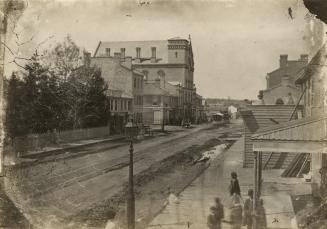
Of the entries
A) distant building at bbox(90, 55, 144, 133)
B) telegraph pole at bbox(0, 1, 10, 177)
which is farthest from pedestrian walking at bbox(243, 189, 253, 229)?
distant building at bbox(90, 55, 144, 133)

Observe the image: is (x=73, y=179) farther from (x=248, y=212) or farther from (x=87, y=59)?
(x=248, y=212)

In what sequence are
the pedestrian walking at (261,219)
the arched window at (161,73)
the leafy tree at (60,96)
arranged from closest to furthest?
1. the pedestrian walking at (261,219)
2. the leafy tree at (60,96)
3. the arched window at (161,73)

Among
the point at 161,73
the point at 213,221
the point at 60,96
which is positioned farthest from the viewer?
the point at 161,73

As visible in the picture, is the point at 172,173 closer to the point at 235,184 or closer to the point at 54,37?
the point at 235,184

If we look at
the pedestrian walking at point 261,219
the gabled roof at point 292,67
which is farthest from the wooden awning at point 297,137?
the gabled roof at point 292,67

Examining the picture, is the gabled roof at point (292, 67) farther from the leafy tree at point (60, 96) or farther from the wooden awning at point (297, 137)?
the leafy tree at point (60, 96)

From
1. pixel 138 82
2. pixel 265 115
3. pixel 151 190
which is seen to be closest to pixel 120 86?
pixel 138 82
